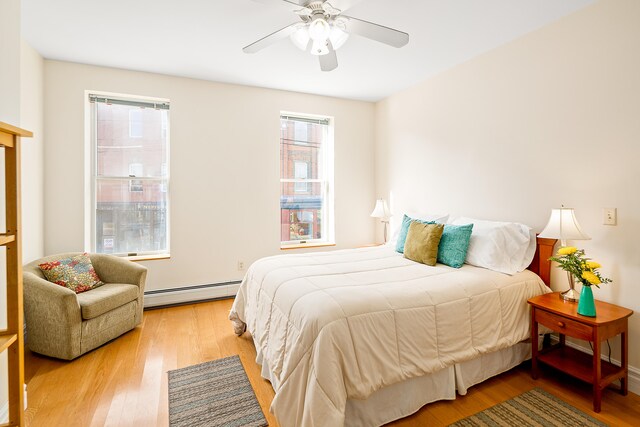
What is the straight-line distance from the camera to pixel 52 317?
7.81 feet

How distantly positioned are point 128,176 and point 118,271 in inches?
44.8

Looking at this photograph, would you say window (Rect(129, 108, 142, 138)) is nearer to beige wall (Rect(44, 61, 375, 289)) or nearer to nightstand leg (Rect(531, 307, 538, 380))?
beige wall (Rect(44, 61, 375, 289))

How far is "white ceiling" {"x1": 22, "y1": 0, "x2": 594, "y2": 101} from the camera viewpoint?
7.52 ft

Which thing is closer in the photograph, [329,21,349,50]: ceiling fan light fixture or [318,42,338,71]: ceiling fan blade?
[329,21,349,50]: ceiling fan light fixture

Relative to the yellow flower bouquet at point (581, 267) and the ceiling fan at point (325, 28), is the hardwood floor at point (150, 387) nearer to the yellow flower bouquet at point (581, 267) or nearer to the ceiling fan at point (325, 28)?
the yellow flower bouquet at point (581, 267)

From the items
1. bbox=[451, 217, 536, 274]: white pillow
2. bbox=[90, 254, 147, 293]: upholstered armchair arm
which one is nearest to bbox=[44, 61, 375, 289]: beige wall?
bbox=[90, 254, 147, 293]: upholstered armchair arm

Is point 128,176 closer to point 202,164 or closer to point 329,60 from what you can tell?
point 202,164

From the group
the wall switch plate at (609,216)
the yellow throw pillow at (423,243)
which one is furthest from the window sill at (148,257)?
the wall switch plate at (609,216)

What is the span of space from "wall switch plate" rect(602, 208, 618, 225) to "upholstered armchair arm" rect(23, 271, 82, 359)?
3.87 metres

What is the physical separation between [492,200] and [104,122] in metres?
4.12

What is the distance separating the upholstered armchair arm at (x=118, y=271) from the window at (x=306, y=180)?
1.75 m

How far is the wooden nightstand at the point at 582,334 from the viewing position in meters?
1.89

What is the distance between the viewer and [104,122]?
3.49 meters

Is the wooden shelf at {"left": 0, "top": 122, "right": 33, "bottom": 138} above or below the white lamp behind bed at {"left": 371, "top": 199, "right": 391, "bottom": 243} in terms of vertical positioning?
above
